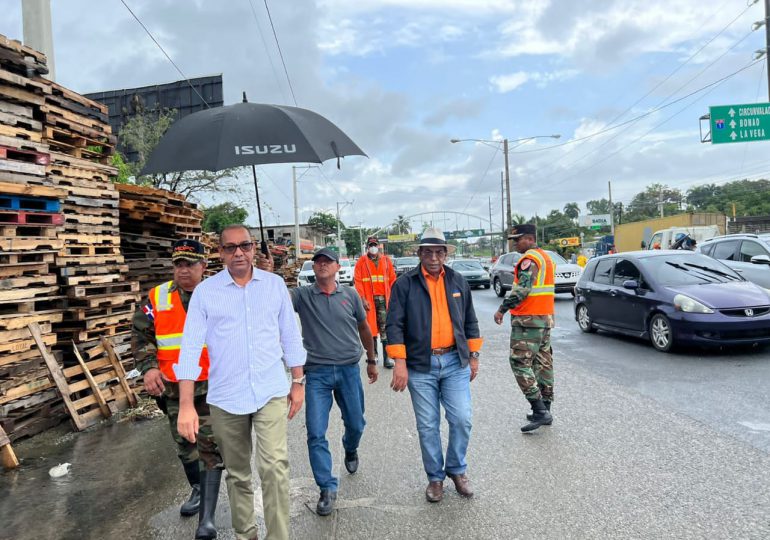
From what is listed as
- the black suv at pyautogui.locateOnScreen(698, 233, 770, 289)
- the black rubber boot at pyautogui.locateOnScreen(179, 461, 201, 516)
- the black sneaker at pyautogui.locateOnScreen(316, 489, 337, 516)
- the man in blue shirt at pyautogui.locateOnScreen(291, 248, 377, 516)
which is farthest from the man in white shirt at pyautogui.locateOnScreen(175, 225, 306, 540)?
the black suv at pyautogui.locateOnScreen(698, 233, 770, 289)

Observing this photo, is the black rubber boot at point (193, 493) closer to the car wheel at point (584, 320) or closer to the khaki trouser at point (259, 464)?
the khaki trouser at point (259, 464)

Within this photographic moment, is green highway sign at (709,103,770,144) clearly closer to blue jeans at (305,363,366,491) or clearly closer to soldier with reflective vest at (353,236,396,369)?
soldier with reflective vest at (353,236,396,369)

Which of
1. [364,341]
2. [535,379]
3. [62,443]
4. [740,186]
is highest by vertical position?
[740,186]

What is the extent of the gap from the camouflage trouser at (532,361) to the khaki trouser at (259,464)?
2.84 m

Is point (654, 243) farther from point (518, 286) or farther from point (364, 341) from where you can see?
point (364, 341)

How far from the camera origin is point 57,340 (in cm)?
702

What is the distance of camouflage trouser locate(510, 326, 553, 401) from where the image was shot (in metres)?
5.40

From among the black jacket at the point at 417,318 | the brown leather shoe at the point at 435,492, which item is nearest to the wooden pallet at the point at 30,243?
the black jacket at the point at 417,318

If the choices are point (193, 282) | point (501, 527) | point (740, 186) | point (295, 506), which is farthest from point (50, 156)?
point (740, 186)

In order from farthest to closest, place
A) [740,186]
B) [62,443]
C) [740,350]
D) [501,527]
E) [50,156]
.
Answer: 1. [740,186]
2. [740,350]
3. [50,156]
4. [62,443]
5. [501,527]

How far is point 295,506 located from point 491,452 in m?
1.72

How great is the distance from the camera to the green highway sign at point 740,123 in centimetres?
2094

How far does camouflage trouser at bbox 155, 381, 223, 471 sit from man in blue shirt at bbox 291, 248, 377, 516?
2.14 ft

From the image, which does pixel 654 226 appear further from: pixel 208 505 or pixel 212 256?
pixel 208 505
